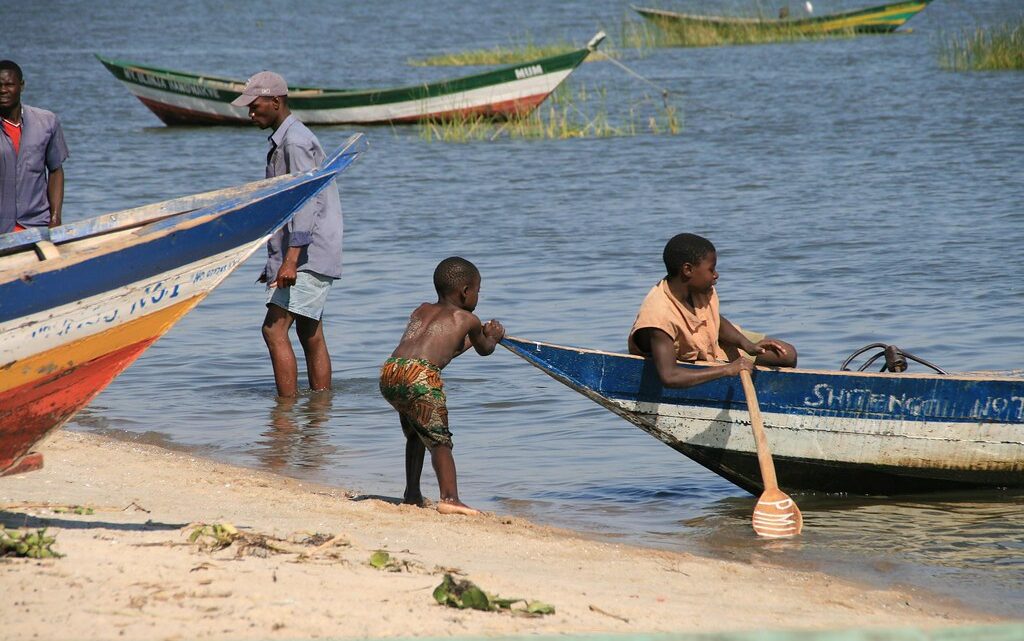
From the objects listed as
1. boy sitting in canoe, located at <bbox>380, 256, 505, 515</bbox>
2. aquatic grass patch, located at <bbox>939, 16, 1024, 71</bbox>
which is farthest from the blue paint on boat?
aquatic grass patch, located at <bbox>939, 16, 1024, 71</bbox>

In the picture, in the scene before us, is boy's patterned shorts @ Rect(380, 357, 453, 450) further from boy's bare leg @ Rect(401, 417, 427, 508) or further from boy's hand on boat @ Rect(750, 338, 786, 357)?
boy's hand on boat @ Rect(750, 338, 786, 357)

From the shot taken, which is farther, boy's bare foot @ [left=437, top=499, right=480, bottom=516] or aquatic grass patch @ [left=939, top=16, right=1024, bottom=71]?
aquatic grass patch @ [left=939, top=16, right=1024, bottom=71]

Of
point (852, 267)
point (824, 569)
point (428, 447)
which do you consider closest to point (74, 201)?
point (852, 267)

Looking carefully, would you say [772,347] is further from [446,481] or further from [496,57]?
[496,57]

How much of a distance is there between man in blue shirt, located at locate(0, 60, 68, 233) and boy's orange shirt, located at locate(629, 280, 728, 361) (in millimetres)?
2779

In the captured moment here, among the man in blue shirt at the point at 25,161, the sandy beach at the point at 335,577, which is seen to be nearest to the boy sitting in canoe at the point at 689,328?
the sandy beach at the point at 335,577

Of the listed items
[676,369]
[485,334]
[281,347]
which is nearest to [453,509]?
[485,334]

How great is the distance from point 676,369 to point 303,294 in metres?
2.27

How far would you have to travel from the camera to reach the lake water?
5734 millimetres

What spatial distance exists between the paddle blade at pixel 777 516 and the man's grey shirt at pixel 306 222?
8.41 ft

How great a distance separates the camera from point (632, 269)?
10508 millimetres

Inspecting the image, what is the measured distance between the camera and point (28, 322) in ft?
13.5

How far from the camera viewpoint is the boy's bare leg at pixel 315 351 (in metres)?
7.06

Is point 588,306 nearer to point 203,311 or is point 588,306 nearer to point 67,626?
point 203,311
